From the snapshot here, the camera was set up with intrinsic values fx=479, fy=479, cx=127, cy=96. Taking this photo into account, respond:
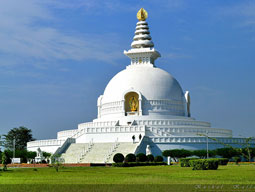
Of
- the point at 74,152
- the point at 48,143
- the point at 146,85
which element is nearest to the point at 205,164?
the point at 74,152

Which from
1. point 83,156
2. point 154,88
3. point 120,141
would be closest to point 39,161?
point 83,156

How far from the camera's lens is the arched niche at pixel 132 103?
209ft

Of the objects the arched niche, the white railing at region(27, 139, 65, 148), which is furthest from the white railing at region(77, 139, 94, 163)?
the arched niche

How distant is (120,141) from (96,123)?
23.1 feet

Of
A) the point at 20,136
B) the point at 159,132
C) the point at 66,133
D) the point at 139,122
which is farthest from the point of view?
the point at 20,136

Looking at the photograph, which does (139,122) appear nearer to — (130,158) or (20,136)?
(130,158)

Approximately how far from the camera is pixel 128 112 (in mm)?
63656

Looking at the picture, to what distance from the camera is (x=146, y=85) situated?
64.3 m

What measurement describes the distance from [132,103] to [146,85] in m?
3.07

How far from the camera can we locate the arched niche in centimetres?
6385

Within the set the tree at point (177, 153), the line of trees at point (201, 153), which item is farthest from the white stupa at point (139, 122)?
the tree at point (177, 153)

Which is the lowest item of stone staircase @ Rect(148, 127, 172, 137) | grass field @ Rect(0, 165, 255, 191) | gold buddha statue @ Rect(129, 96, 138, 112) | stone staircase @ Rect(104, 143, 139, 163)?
grass field @ Rect(0, 165, 255, 191)

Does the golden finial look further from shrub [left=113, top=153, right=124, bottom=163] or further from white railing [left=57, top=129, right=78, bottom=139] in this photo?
shrub [left=113, top=153, right=124, bottom=163]

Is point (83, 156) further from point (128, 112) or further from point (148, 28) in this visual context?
point (148, 28)
